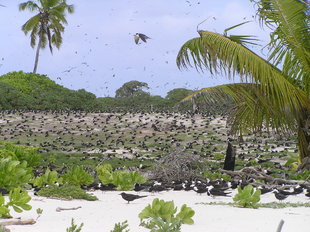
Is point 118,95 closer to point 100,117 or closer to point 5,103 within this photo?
point 5,103

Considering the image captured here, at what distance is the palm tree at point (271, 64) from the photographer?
12.5m

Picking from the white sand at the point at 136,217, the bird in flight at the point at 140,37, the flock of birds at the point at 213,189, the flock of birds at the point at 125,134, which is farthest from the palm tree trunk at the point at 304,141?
the white sand at the point at 136,217

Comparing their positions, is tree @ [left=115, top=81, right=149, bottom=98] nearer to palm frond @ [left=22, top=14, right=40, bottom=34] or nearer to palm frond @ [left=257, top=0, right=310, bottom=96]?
palm frond @ [left=22, top=14, right=40, bottom=34]

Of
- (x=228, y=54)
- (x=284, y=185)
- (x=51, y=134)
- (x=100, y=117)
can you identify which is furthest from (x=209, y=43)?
(x=100, y=117)

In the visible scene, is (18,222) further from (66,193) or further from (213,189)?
(213,189)

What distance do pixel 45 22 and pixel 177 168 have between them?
4191 cm

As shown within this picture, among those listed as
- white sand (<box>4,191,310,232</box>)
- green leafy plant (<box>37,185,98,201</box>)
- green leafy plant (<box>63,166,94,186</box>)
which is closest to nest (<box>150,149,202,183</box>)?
green leafy plant (<box>63,166,94,186</box>)

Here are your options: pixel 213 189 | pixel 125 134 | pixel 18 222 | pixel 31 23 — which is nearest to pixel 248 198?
pixel 213 189

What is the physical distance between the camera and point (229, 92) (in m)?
12.8

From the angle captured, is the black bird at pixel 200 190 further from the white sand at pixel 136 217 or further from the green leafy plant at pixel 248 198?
the green leafy plant at pixel 248 198

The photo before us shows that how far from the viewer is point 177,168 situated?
37.9 ft

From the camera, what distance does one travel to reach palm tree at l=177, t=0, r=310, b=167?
492 inches

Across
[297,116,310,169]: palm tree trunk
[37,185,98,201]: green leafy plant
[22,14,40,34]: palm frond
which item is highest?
[22,14,40,34]: palm frond

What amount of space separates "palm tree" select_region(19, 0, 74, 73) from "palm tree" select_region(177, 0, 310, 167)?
39149mm
